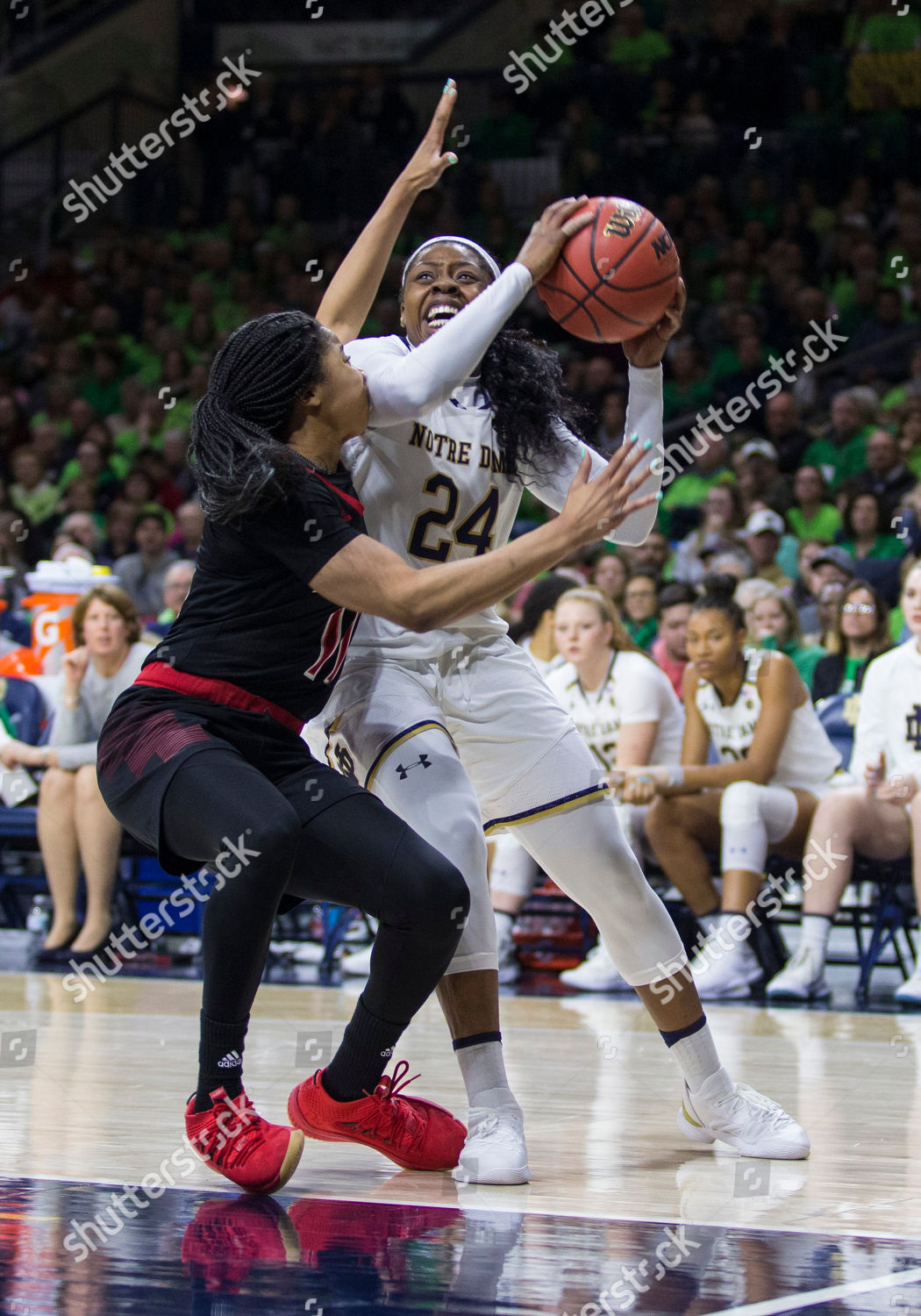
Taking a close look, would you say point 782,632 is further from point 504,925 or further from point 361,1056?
point 361,1056

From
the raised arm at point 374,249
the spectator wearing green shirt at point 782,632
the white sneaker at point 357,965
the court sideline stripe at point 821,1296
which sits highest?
the spectator wearing green shirt at point 782,632

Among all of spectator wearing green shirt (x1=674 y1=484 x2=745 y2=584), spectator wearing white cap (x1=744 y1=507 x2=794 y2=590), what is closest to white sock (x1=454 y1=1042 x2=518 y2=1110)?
spectator wearing white cap (x1=744 y1=507 x2=794 y2=590)

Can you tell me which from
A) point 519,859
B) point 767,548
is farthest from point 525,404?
point 767,548

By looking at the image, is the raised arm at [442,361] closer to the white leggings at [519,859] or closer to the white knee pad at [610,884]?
the white knee pad at [610,884]

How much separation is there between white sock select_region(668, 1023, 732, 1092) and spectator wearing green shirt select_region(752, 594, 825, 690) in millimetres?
3879

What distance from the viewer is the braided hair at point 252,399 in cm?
270

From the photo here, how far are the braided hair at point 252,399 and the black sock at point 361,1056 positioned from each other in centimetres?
93

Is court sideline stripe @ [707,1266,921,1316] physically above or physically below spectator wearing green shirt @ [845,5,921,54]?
below

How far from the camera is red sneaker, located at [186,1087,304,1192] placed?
266 centimetres

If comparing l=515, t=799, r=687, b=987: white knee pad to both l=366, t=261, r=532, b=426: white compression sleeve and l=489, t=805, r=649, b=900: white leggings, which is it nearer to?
l=366, t=261, r=532, b=426: white compression sleeve

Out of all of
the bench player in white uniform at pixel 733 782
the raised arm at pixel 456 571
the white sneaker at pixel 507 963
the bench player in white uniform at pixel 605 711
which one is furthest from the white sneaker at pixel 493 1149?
the bench player in white uniform at pixel 605 711

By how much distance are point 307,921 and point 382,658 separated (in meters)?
4.39

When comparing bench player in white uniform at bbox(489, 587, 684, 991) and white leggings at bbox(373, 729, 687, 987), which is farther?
bench player in white uniform at bbox(489, 587, 684, 991)

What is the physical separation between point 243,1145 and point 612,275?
1.68m
